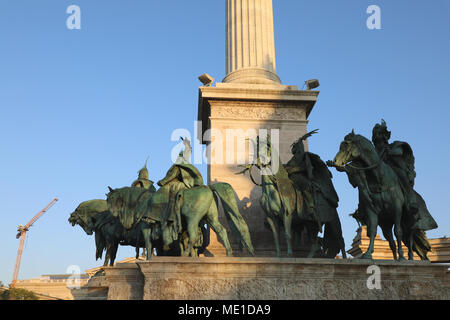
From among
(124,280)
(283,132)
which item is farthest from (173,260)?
(283,132)

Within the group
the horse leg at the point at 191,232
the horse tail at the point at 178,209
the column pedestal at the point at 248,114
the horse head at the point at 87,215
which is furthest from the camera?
the horse head at the point at 87,215

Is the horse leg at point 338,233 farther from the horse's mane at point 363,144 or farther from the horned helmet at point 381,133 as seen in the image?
the horned helmet at point 381,133

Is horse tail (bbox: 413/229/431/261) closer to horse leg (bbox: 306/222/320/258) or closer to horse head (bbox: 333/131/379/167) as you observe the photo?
horse head (bbox: 333/131/379/167)

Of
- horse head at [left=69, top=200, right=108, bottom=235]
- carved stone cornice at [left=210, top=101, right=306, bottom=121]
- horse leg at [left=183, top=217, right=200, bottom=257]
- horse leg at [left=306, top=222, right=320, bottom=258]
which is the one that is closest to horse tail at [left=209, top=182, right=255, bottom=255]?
horse leg at [left=183, top=217, right=200, bottom=257]

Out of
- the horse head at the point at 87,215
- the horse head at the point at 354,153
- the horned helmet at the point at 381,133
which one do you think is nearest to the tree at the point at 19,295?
the horse head at the point at 87,215

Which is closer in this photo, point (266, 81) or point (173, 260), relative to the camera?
point (173, 260)

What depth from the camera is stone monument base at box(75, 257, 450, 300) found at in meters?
10.2

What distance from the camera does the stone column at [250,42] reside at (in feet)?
53.4

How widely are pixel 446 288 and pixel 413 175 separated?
Answer: 9.66 feet

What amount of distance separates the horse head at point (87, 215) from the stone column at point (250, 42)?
679cm

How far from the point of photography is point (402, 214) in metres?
11.8

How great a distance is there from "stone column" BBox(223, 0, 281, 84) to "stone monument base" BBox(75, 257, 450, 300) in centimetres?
759
